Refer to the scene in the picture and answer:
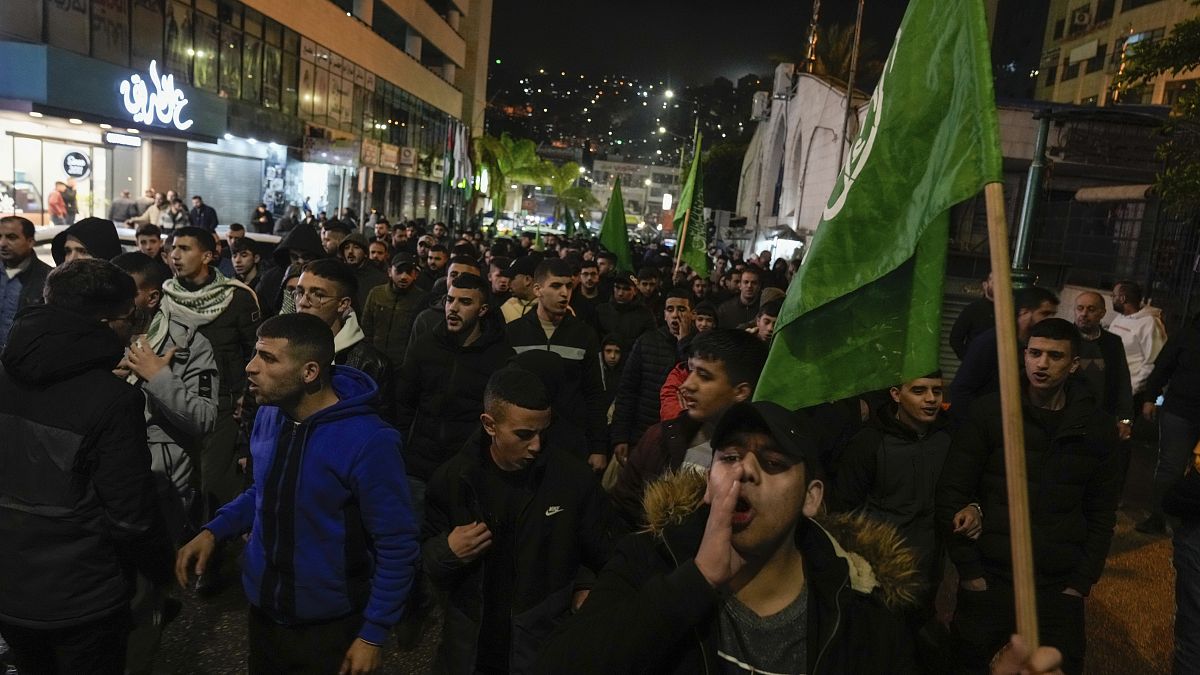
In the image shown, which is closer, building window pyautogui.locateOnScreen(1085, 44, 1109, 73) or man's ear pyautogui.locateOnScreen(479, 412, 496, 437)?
man's ear pyautogui.locateOnScreen(479, 412, 496, 437)

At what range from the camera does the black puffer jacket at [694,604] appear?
179 centimetres

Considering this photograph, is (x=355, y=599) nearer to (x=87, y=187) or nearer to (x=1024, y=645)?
(x=1024, y=645)

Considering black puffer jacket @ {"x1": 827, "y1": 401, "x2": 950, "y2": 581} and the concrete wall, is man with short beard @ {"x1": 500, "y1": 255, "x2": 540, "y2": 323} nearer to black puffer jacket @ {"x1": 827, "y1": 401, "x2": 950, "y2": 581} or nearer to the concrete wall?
black puffer jacket @ {"x1": 827, "y1": 401, "x2": 950, "y2": 581}

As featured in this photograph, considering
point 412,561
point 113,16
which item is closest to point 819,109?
point 113,16

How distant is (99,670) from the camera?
3324mm

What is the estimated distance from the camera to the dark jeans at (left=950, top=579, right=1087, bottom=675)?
3955 mm

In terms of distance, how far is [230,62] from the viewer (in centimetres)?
2952

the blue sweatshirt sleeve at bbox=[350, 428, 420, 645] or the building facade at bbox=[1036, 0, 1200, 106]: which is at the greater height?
the building facade at bbox=[1036, 0, 1200, 106]

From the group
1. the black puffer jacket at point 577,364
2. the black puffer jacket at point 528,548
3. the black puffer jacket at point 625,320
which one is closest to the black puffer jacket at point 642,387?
the black puffer jacket at point 577,364

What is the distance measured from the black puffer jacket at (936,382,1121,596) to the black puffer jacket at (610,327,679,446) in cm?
258

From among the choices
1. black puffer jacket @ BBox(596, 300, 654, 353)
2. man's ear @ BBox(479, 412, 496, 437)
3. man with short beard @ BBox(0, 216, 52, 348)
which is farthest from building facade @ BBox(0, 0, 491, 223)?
man's ear @ BBox(479, 412, 496, 437)

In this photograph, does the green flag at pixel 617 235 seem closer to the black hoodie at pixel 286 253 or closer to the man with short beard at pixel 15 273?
the black hoodie at pixel 286 253

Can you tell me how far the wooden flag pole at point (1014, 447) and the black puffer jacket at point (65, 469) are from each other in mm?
2897

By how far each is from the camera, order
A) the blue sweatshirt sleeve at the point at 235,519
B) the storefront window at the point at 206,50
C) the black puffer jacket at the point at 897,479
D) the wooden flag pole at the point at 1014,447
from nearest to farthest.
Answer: the wooden flag pole at the point at 1014,447 → the blue sweatshirt sleeve at the point at 235,519 → the black puffer jacket at the point at 897,479 → the storefront window at the point at 206,50
